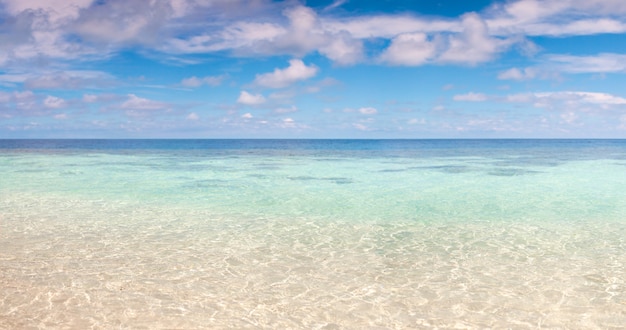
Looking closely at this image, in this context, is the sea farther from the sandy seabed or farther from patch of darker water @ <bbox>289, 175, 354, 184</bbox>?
patch of darker water @ <bbox>289, 175, 354, 184</bbox>

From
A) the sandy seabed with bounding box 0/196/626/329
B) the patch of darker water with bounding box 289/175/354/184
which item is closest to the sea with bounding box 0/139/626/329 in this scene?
the sandy seabed with bounding box 0/196/626/329

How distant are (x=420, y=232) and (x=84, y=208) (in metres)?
10.3

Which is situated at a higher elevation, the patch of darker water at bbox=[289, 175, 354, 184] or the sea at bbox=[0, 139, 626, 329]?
the patch of darker water at bbox=[289, 175, 354, 184]

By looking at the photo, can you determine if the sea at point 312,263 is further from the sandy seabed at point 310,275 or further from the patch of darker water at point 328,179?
the patch of darker water at point 328,179

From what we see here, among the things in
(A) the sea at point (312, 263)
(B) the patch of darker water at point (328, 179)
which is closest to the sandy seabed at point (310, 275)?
(A) the sea at point (312, 263)

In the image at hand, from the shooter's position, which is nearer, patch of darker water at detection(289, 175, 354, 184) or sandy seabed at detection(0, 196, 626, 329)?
sandy seabed at detection(0, 196, 626, 329)

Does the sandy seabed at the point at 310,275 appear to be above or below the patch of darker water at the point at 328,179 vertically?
below

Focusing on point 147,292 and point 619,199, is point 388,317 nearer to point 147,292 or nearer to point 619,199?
point 147,292

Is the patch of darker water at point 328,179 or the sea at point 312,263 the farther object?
the patch of darker water at point 328,179

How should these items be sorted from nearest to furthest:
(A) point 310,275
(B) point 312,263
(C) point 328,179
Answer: (A) point 310,275
(B) point 312,263
(C) point 328,179

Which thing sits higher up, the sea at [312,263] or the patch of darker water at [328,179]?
the patch of darker water at [328,179]

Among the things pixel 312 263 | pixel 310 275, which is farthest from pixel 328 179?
pixel 310 275

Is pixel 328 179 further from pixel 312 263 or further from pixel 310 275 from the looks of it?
pixel 310 275

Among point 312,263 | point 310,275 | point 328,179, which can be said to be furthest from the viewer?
point 328,179
